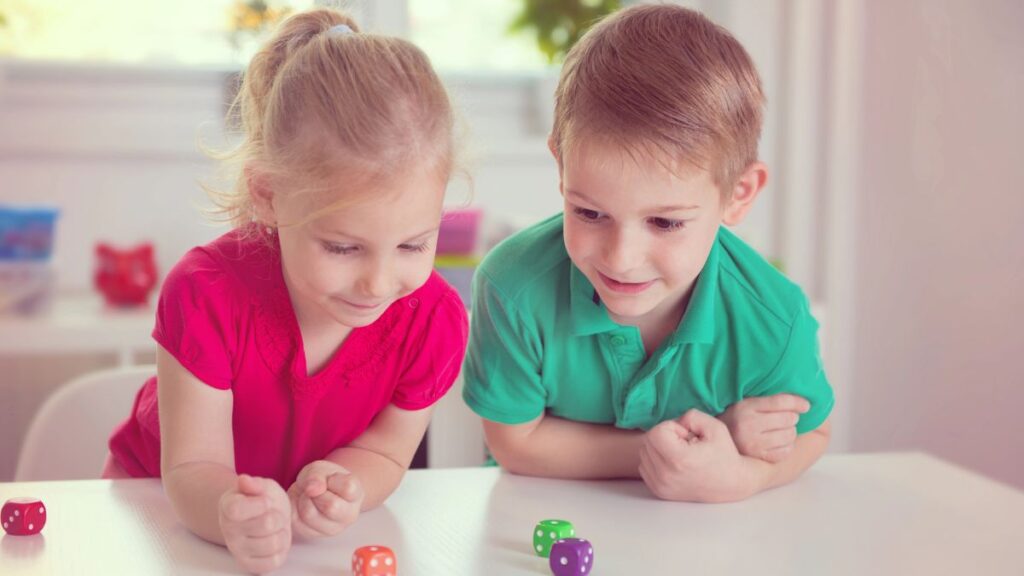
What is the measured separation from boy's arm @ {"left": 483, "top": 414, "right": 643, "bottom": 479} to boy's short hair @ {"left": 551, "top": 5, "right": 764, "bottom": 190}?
0.86 ft

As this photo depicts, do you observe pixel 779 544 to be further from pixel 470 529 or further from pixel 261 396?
pixel 261 396

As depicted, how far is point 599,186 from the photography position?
0.94 metres

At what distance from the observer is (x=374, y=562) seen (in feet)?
2.43

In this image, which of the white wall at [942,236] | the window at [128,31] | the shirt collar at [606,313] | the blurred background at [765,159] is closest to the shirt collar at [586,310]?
the shirt collar at [606,313]

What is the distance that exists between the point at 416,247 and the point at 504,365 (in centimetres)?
23

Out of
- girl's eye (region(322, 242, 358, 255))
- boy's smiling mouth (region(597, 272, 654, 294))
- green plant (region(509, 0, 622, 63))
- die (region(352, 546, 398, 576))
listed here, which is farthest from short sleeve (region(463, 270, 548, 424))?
green plant (region(509, 0, 622, 63))

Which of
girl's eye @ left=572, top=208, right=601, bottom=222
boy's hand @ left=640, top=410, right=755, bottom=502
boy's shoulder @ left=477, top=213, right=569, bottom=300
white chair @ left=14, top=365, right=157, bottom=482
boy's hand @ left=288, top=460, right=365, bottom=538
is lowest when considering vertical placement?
white chair @ left=14, top=365, right=157, bottom=482

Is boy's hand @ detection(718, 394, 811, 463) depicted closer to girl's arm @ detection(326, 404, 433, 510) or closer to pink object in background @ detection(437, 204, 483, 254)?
girl's arm @ detection(326, 404, 433, 510)

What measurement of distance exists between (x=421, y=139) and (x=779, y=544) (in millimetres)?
413

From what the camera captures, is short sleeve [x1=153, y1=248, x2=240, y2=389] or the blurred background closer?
short sleeve [x1=153, y1=248, x2=240, y2=389]

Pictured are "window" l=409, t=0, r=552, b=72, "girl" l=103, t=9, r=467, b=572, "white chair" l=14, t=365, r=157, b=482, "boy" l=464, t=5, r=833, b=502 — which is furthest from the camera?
"window" l=409, t=0, r=552, b=72

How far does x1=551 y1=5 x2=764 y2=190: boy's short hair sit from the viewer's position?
37.2 inches

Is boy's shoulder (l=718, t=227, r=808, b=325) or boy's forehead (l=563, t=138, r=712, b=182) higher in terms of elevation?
boy's forehead (l=563, t=138, r=712, b=182)

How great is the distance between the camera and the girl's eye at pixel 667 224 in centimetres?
97
